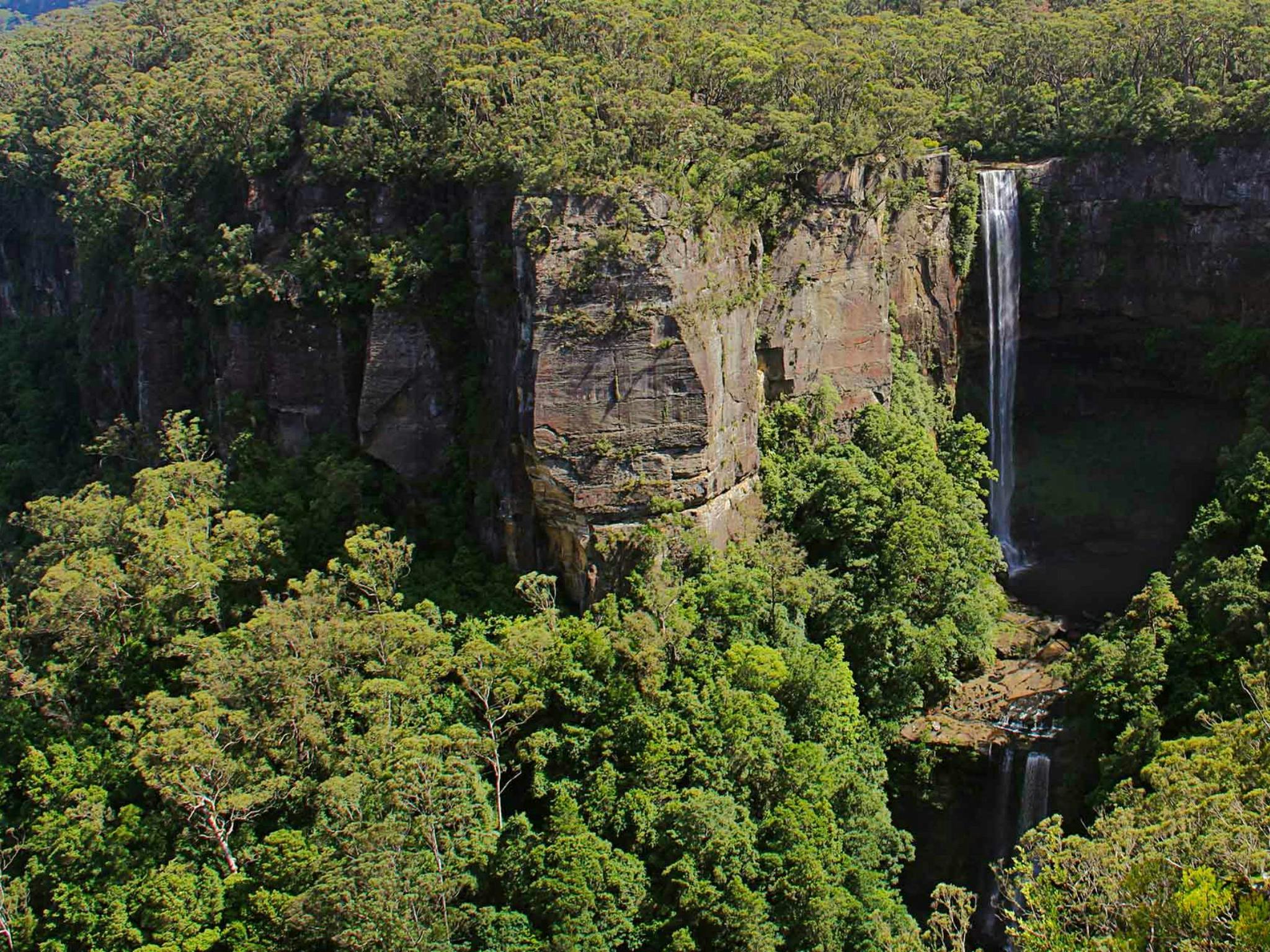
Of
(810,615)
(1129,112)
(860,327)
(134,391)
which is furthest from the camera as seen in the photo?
(134,391)

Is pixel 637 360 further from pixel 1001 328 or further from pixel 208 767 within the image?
pixel 1001 328

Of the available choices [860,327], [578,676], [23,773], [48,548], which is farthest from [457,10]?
[23,773]

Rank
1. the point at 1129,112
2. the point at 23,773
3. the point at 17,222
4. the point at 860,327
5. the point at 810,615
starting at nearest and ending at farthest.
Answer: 1. the point at 23,773
2. the point at 810,615
3. the point at 860,327
4. the point at 1129,112
5. the point at 17,222

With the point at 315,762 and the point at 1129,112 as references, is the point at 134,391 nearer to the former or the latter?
the point at 315,762

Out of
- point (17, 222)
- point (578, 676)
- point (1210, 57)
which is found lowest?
point (578, 676)

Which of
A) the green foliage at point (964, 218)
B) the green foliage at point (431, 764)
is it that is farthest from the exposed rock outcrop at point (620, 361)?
the green foliage at point (964, 218)

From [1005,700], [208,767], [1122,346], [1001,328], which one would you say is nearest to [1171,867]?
[1005,700]

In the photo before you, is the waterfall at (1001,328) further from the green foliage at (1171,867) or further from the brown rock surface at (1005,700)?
the green foliage at (1171,867)

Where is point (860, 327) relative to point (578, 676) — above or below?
above
